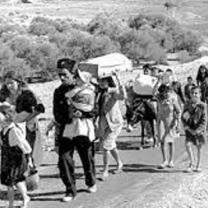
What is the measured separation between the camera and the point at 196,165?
10.9 meters

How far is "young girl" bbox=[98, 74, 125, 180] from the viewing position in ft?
34.3

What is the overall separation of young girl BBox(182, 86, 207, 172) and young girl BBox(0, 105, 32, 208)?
282 centimetres

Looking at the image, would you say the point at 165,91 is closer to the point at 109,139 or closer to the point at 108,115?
the point at 108,115

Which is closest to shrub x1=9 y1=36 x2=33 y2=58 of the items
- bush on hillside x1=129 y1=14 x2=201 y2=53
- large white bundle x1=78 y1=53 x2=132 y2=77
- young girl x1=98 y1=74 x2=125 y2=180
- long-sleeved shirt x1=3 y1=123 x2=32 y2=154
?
bush on hillside x1=129 y1=14 x2=201 y2=53

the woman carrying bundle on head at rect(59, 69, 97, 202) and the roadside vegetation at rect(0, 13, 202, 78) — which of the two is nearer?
the woman carrying bundle on head at rect(59, 69, 97, 202)

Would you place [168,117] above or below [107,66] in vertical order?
below

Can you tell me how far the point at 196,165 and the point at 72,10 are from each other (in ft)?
212

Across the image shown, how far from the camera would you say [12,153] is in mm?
8938

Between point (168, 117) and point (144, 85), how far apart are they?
1.71m

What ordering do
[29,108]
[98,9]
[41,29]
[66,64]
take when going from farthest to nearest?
[98,9], [41,29], [29,108], [66,64]

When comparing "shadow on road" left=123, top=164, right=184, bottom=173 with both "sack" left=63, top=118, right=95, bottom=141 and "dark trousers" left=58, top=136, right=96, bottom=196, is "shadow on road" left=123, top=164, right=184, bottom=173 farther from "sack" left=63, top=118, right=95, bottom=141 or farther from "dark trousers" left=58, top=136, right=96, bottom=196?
"sack" left=63, top=118, right=95, bottom=141

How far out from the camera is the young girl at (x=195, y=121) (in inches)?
420

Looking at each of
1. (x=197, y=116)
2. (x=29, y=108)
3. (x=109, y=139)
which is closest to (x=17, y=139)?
(x=29, y=108)

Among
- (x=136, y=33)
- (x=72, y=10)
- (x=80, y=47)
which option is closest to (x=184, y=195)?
(x=80, y=47)
